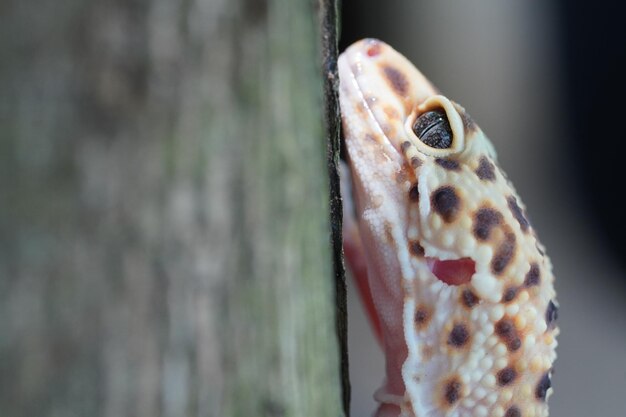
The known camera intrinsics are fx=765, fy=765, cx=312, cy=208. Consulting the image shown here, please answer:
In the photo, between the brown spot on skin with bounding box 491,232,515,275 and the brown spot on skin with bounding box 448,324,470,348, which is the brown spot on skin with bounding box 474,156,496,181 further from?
the brown spot on skin with bounding box 448,324,470,348

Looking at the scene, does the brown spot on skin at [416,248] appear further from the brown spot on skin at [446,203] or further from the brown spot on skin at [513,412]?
the brown spot on skin at [513,412]

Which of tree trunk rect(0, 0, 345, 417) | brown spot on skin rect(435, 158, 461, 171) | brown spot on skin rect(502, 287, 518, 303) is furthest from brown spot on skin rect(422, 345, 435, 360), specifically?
tree trunk rect(0, 0, 345, 417)

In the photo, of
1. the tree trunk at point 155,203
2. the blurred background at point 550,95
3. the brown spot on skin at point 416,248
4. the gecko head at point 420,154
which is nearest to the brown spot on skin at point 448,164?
the gecko head at point 420,154

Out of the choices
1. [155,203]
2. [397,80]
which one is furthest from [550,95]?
[155,203]

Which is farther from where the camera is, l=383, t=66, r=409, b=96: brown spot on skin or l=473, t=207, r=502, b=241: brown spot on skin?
l=383, t=66, r=409, b=96: brown spot on skin

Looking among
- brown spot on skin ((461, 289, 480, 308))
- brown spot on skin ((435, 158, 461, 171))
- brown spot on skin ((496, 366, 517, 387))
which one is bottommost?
brown spot on skin ((496, 366, 517, 387))

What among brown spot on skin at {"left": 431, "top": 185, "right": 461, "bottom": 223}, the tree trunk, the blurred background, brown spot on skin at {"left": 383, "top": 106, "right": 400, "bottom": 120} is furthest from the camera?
the blurred background

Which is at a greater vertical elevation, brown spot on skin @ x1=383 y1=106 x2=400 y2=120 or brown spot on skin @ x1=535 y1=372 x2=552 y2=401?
brown spot on skin @ x1=383 y1=106 x2=400 y2=120
